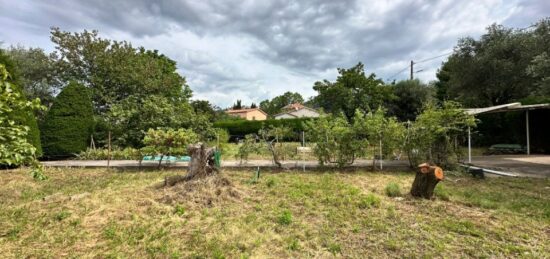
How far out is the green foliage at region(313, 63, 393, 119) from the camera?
1005 inches

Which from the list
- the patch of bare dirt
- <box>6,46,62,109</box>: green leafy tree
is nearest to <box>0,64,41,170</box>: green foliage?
the patch of bare dirt

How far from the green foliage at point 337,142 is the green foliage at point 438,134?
5.25ft

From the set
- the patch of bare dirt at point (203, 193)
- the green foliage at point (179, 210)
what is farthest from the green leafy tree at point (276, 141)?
the green foliage at point (179, 210)

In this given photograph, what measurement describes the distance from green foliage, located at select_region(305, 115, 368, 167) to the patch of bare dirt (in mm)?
4182

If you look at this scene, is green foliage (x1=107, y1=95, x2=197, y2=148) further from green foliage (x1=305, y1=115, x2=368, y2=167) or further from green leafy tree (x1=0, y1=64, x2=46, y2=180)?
green leafy tree (x1=0, y1=64, x2=46, y2=180)

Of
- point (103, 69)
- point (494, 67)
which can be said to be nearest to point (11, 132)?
point (103, 69)

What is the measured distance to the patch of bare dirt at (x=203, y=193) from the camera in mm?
5475

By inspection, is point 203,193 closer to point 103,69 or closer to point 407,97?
point 103,69

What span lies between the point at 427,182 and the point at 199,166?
4.54 m

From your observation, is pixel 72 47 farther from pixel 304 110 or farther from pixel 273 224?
pixel 304 110

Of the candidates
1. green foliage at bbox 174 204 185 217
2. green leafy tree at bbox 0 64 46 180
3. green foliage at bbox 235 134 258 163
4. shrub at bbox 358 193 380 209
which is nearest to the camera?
green leafy tree at bbox 0 64 46 180

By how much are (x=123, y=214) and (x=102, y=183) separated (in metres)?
3.50

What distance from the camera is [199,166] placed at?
254 inches

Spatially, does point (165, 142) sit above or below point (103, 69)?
below
